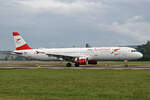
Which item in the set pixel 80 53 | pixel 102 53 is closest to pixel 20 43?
pixel 80 53

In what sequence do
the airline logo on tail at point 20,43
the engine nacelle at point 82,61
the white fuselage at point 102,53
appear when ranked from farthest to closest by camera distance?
the airline logo on tail at point 20,43
the white fuselage at point 102,53
the engine nacelle at point 82,61

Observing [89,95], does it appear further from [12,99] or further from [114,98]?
[12,99]

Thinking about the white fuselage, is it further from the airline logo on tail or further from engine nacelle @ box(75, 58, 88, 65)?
the airline logo on tail

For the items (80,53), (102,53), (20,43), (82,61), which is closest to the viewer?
(82,61)

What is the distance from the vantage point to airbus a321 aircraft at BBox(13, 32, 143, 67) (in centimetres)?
5422

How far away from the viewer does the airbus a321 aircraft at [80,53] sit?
178ft

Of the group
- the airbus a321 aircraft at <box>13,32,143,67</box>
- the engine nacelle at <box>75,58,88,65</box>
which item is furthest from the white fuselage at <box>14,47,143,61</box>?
the engine nacelle at <box>75,58,88,65</box>

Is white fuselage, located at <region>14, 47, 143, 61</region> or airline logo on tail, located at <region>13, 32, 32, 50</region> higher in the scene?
airline logo on tail, located at <region>13, 32, 32, 50</region>

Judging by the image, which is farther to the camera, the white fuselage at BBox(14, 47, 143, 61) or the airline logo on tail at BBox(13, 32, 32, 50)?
the airline logo on tail at BBox(13, 32, 32, 50)

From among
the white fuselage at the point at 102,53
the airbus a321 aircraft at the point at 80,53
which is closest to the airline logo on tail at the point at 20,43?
the airbus a321 aircraft at the point at 80,53

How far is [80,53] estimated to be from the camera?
57844mm

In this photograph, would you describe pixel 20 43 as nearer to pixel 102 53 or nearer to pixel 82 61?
pixel 82 61

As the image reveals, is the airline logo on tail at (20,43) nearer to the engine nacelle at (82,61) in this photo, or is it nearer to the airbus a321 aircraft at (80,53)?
the airbus a321 aircraft at (80,53)

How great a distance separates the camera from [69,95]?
15906mm
